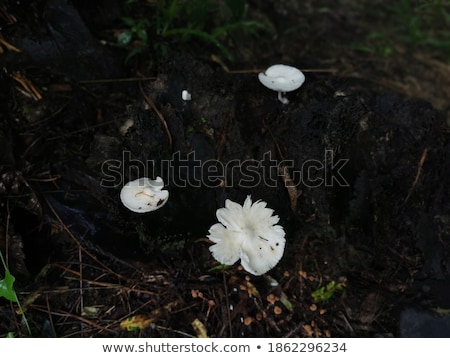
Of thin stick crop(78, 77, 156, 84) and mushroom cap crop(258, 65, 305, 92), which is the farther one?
thin stick crop(78, 77, 156, 84)

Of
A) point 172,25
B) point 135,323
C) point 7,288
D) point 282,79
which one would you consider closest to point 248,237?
point 135,323

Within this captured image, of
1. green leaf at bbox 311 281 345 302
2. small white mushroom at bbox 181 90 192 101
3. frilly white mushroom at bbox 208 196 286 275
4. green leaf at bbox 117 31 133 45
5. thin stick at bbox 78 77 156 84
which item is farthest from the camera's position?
green leaf at bbox 117 31 133 45

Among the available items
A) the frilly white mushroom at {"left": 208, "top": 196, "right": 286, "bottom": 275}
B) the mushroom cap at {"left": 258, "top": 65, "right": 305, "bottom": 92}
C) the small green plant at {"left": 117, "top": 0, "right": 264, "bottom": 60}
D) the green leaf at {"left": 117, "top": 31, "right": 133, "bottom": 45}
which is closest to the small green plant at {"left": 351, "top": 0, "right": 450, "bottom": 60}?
the small green plant at {"left": 117, "top": 0, "right": 264, "bottom": 60}

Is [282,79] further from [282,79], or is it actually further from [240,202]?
[240,202]

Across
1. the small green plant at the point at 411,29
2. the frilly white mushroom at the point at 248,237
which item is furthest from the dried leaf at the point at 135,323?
the small green plant at the point at 411,29

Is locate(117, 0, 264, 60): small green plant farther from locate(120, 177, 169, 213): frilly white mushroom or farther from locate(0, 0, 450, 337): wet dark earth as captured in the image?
locate(120, 177, 169, 213): frilly white mushroom
